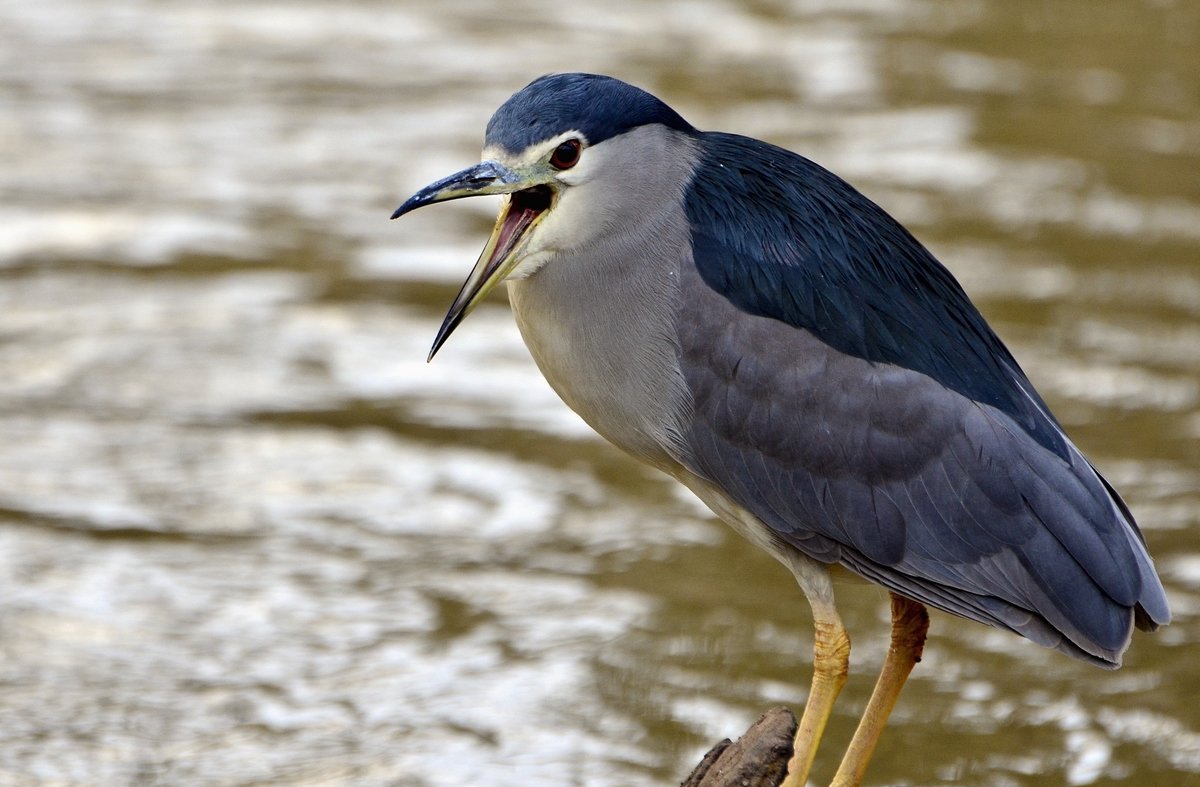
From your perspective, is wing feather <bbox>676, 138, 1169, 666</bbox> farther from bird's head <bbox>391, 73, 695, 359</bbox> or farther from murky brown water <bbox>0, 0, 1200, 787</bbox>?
murky brown water <bbox>0, 0, 1200, 787</bbox>

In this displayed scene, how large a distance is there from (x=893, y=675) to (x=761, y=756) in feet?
2.33

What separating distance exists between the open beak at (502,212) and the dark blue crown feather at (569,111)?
8cm

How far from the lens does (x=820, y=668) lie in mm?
4293

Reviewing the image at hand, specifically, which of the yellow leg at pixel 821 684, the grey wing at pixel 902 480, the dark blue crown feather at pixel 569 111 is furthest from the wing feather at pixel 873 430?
the dark blue crown feather at pixel 569 111

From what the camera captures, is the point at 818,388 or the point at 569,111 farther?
the point at 818,388

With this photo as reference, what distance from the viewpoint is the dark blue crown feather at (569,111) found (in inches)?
154

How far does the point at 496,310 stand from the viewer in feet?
27.6

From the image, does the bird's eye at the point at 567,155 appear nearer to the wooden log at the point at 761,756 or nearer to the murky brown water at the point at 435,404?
the wooden log at the point at 761,756

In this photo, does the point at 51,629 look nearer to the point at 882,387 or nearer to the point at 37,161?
the point at 882,387

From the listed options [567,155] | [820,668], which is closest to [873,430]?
[820,668]

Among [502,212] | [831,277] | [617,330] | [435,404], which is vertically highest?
[502,212]

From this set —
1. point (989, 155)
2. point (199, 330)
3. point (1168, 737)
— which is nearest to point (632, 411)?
point (1168, 737)

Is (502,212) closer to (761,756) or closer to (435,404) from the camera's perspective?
(761,756)

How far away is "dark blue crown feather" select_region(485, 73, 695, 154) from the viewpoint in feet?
12.8
